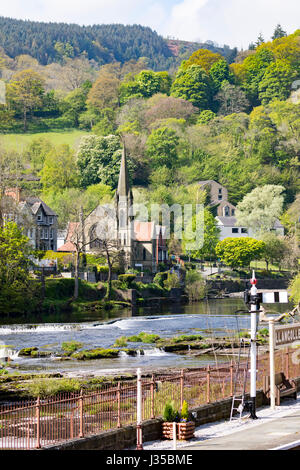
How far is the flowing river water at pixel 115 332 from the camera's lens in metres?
47.3

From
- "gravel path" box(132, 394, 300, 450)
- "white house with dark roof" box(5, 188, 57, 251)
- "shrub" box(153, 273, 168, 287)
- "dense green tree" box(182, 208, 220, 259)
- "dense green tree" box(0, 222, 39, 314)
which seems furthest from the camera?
"dense green tree" box(182, 208, 220, 259)

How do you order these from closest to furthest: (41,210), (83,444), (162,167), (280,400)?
(83,444)
(280,400)
(41,210)
(162,167)

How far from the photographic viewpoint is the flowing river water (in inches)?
1861

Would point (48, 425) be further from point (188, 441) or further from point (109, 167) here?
point (109, 167)

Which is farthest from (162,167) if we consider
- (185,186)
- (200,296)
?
(200,296)

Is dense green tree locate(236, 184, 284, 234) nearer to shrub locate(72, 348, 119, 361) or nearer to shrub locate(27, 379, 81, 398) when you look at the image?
shrub locate(72, 348, 119, 361)

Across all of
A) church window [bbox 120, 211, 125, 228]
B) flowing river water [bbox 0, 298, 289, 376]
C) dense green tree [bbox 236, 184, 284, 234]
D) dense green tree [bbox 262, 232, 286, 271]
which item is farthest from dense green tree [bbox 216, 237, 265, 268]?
flowing river water [bbox 0, 298, 289, 376]

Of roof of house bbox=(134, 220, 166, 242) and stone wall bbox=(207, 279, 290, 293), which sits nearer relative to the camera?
stone wall bbox=(207, 279, 290, 293)

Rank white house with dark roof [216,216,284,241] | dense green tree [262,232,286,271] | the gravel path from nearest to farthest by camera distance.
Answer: the gravel path → dense green tree [262,232,286,271] → white house with dark roof [216,216,284,241]

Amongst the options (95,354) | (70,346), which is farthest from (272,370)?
(70,346)

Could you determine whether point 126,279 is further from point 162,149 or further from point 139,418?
point 162,149

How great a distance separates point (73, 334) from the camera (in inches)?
2571


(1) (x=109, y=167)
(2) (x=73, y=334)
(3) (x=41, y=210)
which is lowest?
(2) (x=73, y=334)

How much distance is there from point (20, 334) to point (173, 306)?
121 ft
